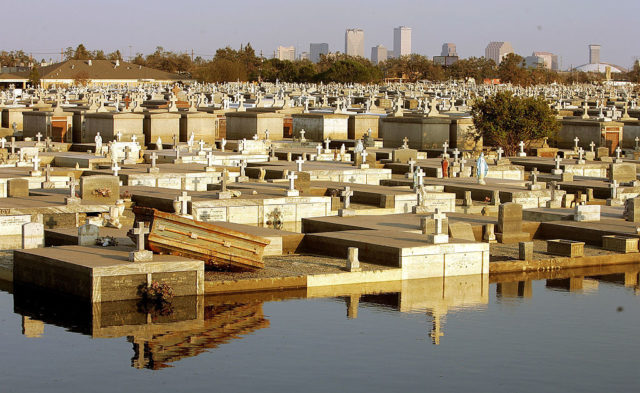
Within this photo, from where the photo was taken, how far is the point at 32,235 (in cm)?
2667

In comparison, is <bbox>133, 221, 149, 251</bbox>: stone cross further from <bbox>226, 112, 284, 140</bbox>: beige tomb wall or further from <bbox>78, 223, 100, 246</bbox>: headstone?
<bbox>226, 112, 284, 140</bbox>: beige tomb wall

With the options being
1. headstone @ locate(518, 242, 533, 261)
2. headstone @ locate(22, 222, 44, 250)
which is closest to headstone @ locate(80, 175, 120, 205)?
headstone @ locate(22, 222, 44, 250)

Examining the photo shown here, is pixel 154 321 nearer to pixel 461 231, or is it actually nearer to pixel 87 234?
pixel 87 234

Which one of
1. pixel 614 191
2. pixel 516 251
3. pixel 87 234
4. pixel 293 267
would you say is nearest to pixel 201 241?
pixel 293 267

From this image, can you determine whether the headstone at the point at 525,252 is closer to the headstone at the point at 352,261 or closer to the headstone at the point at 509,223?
the headstone at the point at 509,223

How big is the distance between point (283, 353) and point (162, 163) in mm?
28154

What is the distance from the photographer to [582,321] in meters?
25.0

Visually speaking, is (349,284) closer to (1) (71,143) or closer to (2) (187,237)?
(2) (187,237)

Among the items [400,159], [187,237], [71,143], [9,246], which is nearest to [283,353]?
[187,237]

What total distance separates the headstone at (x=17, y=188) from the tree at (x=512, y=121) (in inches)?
1192

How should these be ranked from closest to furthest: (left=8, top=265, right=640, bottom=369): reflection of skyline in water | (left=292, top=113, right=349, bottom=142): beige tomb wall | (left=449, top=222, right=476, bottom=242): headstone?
1. (left=8, top=265, right=640, bottom=369): reflection of skyline in water
2. (left=449, top=222, right=476, bottom=242): headstone
3. (left=292, top=113, right=349, bottom=142): beige tomb wall

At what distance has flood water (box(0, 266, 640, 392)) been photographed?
19.9m

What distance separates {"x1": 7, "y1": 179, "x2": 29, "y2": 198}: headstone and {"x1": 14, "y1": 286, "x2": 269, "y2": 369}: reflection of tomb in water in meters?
11.4

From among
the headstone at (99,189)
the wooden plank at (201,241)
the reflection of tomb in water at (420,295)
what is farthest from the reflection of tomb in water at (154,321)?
the headstone at (99,189)
